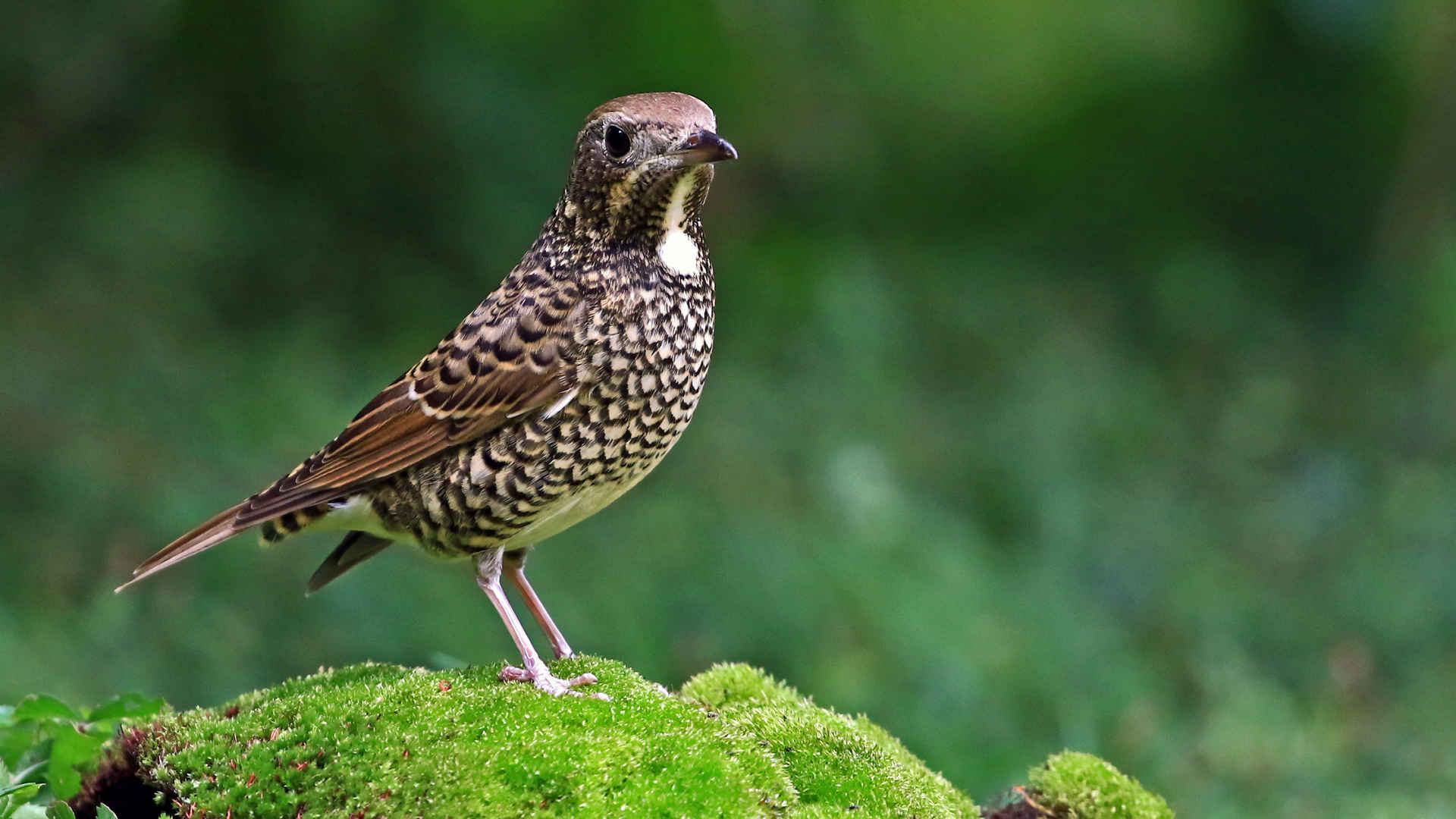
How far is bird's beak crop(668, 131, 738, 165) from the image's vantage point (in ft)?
12.4

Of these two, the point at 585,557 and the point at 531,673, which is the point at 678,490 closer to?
the point at 585,557

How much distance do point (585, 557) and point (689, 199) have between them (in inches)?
108

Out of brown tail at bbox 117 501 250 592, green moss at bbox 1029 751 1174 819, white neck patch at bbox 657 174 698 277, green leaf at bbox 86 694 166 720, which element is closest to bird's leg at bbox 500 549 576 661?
brown tail at bbox 117 501 250 592

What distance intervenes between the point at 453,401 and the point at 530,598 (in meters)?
0.69

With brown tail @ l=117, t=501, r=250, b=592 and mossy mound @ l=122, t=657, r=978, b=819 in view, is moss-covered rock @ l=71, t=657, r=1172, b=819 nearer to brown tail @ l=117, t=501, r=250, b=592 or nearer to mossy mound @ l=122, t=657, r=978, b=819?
mossy mound @ l=122, t=657, r=978, b=819

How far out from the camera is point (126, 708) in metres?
3.49

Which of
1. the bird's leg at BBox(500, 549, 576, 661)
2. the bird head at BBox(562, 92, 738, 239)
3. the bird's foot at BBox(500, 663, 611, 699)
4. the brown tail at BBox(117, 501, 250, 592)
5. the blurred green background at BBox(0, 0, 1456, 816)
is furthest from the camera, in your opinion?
the blurred green background at BBox(0, 0, 1456, 816)

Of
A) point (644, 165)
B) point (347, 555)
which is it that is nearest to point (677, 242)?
point (644, 165)

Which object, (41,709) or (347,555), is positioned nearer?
(41,709)

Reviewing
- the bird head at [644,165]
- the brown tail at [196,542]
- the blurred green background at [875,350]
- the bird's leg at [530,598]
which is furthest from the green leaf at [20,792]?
the blurred green background at [875,350]

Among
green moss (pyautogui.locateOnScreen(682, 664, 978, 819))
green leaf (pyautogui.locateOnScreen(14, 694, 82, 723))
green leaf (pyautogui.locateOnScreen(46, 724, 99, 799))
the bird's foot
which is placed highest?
green leaf (pyautogui.locateOnScreen(14, 694, 82, 723))

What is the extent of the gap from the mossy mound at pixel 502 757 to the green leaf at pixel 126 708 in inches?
3.5

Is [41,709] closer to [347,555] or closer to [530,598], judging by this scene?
[347,555]

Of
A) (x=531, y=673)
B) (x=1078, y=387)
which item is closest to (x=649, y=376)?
(x=531, y=673)
